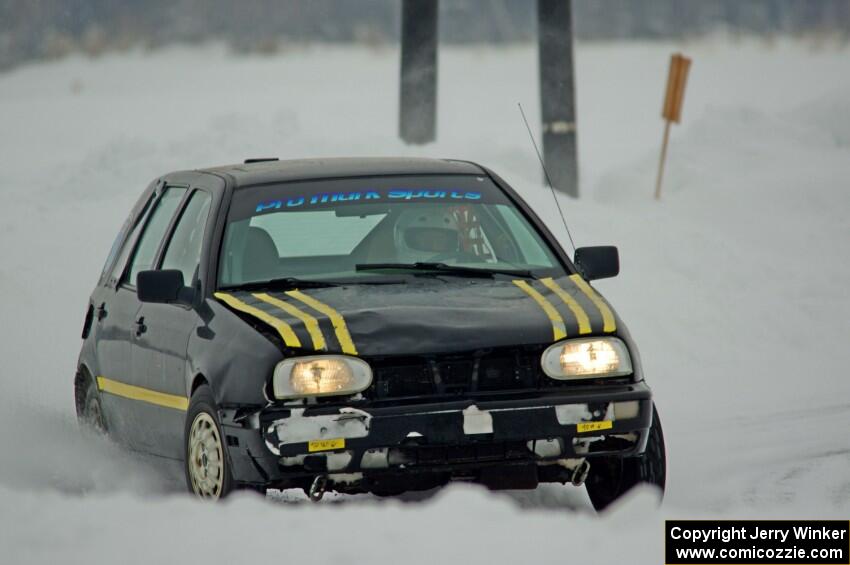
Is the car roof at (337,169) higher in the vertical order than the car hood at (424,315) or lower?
higher

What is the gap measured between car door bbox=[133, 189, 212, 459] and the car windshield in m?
0.23

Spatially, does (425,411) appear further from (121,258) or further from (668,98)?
(668,98)

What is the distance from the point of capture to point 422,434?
6.63m

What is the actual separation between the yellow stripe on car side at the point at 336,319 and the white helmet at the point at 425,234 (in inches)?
29.7

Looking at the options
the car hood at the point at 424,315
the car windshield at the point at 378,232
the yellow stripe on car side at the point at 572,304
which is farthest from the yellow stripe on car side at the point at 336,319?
the yellow stripe on car side at the point at 572,304

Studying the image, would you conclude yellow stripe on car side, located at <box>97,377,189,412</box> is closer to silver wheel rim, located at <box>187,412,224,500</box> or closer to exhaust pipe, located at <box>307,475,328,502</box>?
silver wheel rim, located at <box>187,412,224,500</box>

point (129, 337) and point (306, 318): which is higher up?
point (306, 318)

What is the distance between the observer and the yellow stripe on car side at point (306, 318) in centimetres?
672

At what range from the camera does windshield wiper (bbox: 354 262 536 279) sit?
25.1ft

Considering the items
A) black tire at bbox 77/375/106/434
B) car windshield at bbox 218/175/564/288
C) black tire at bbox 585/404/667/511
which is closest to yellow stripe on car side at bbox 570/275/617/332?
car windshield at bbox 218/175/564/288

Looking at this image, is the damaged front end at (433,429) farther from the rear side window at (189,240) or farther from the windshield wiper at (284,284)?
the rear side window at (189,240)

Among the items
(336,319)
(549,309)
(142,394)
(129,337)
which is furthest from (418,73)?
(336,319)

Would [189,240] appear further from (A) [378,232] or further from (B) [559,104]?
(B) [559,104]

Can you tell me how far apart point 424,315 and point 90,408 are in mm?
2680
